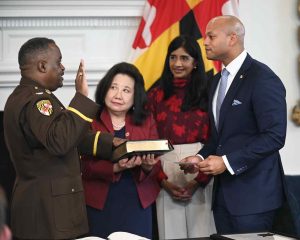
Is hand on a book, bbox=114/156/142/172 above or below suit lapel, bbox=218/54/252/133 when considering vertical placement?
below

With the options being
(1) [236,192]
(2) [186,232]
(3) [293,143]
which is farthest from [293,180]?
(1) [236,192]

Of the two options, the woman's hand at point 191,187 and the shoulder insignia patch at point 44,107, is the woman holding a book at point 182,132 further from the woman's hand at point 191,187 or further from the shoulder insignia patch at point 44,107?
the shoulder insignia patch at point 44,107

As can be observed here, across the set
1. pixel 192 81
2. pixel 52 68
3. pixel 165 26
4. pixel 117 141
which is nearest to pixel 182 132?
pixel 192 81

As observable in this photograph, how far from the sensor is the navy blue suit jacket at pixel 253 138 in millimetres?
2152

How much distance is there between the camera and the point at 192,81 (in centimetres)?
281

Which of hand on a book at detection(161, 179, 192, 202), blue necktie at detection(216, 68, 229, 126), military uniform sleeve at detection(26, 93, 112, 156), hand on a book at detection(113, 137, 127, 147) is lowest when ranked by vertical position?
hand on a book at detection(161, 179, 192, 202)

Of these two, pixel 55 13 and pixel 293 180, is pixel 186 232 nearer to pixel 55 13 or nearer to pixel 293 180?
pixel 293 180

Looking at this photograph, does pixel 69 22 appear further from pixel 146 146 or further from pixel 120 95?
pixel 146 146

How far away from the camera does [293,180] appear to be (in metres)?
3.13

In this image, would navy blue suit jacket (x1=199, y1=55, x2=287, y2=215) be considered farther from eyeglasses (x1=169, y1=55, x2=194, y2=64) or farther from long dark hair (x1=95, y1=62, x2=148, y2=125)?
eyeglasses (x1=169, y1=55, x2=194, y2=64)

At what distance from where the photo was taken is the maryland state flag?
3225 millimetres

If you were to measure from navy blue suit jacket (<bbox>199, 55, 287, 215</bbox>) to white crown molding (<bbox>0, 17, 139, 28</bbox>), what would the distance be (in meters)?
1.19

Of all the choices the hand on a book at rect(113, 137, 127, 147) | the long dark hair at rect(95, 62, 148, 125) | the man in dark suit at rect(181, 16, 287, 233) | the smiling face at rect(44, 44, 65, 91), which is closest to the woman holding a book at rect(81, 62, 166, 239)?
the long dark hair at rect(95, 62, 148, 125)

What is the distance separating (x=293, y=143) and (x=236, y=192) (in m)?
1.34
